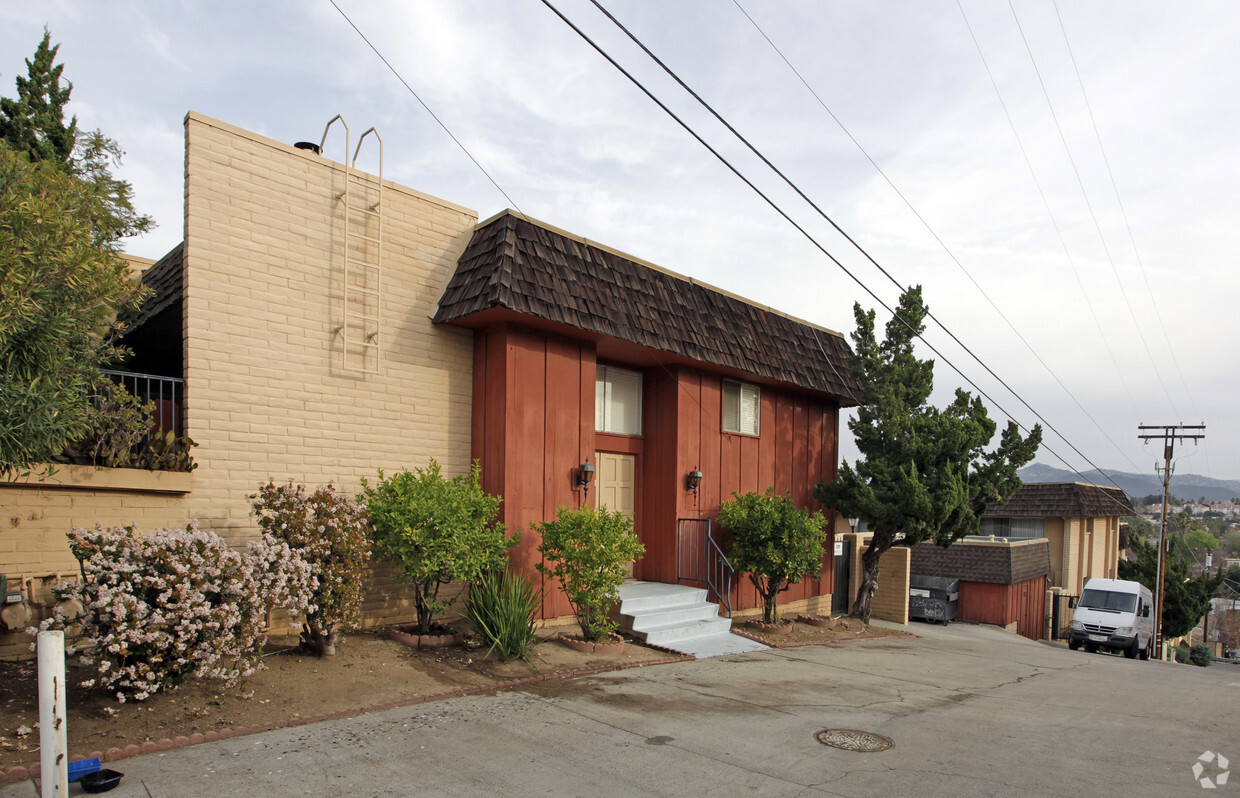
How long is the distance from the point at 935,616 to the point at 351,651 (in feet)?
67.2

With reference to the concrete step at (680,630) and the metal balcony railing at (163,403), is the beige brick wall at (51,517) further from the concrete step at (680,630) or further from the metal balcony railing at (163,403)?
the concrete step at (680,630)

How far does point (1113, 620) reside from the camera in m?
20.0

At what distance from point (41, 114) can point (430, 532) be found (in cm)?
1218

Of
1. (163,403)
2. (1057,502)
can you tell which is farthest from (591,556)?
(1057,502)

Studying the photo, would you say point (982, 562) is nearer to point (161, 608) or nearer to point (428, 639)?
point (428, 639)

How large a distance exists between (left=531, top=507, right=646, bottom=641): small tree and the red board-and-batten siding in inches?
33.9

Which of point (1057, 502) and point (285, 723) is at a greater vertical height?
point (285, 723)

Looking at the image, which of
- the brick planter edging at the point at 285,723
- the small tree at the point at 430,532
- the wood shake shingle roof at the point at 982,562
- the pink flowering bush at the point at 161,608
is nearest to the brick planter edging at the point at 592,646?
the brick planter edging at the point at 285,723

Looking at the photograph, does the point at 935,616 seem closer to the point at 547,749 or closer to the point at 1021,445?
the point at 1021,445

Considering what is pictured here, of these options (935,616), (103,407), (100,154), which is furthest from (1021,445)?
(100,154)

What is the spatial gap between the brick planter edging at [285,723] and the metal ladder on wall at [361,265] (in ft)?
14.1

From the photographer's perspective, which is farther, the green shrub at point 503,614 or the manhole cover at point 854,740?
the green shrub at point 503,614

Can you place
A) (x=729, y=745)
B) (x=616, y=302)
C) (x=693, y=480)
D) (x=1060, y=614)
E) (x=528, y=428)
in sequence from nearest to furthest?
(x=729, y=745), (x=528, y=428), (x=616, y=302), (x=693, y=480), (x=1060, y=614)

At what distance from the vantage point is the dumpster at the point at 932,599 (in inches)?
935
